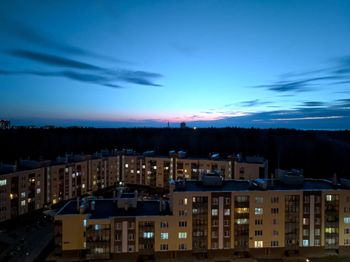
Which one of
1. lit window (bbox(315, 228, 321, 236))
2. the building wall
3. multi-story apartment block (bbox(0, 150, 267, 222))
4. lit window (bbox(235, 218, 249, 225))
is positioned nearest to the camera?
lit window (bbox(235, 218, 249, 225))

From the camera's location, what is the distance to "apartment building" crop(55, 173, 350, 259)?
92.9 ft

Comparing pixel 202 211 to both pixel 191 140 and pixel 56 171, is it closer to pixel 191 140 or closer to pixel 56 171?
pixel 56 171

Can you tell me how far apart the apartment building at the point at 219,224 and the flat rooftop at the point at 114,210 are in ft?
0.30

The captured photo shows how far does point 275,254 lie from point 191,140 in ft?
233

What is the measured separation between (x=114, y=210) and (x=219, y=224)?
34.0 feet

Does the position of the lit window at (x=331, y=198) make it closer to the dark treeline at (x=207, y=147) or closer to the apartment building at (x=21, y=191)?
the dark treeline at (x=207, y=147)

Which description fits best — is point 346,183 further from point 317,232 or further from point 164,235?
point 164,235

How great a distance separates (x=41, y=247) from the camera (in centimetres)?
3164

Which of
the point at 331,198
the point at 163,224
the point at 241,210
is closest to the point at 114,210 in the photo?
the point at 163,224

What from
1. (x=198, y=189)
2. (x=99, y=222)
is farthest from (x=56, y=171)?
(x=198, y=189)

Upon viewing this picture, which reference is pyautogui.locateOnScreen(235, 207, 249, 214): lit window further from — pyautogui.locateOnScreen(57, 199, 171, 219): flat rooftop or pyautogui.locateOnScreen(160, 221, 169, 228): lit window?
pyautogui.locateOnScreen(160, 221, 169, 228): lit window

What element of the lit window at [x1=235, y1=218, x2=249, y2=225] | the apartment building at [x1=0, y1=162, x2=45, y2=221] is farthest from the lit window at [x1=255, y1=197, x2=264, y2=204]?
the apartment building at [x1=0, y1=162, x2=45, y2=221]

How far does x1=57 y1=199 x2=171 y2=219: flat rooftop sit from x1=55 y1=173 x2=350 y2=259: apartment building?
90mm

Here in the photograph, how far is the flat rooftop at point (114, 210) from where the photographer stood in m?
29.1
